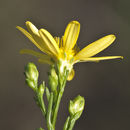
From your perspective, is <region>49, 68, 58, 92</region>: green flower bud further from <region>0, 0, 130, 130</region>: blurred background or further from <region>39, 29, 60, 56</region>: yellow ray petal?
<region>0, 0, 130, 130</region>: blurred background

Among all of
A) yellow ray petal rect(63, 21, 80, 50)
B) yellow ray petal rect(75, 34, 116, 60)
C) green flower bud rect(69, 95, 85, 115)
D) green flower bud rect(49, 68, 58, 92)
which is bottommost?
green flower bud rect(69, 95, 85, 115)

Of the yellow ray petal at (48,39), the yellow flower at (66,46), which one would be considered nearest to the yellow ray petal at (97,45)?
the yellow flower at (66,46)

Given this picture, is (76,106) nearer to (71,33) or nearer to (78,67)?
(71,33)

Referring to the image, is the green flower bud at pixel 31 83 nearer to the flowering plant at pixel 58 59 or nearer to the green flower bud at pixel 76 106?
the flowering plant at pixel 58 59

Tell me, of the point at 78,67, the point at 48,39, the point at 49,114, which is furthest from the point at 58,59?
the point at 78,67

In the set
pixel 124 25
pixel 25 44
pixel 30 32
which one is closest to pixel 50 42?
pixel 30 32

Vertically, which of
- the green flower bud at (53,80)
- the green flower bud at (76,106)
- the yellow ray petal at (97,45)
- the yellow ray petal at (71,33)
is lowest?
the green flower bud at (76,106)

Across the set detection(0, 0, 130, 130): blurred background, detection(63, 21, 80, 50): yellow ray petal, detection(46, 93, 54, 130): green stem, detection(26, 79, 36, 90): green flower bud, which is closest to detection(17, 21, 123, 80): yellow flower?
detection(63, 21, 80, 50): yellow ray petal

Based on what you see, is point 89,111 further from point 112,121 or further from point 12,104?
point 12,104
